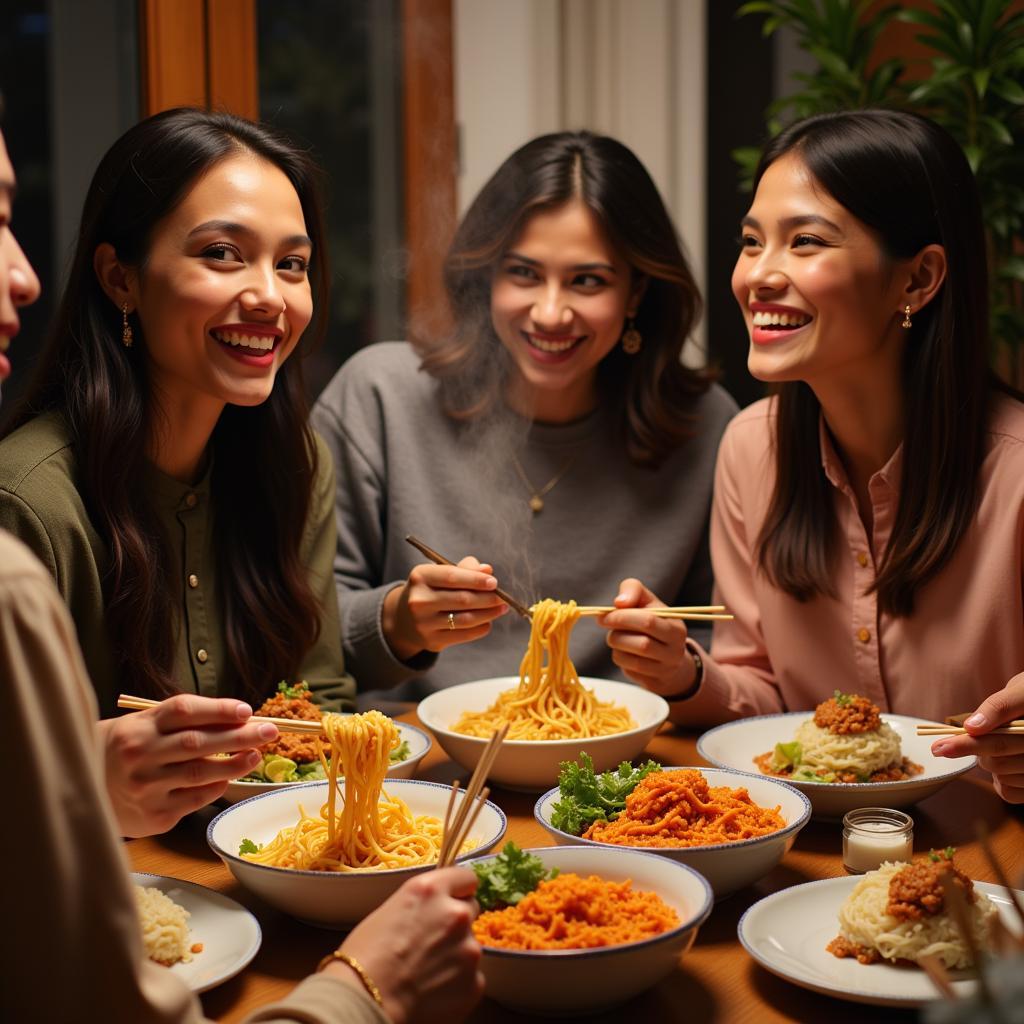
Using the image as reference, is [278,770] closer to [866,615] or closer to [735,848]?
[735,848]

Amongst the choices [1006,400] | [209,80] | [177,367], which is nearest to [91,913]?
[177,367]

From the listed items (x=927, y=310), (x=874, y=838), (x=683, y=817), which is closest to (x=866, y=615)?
(x=927, y=310)

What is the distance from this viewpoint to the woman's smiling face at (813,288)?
2.49 m

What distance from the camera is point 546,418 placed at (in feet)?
10.9

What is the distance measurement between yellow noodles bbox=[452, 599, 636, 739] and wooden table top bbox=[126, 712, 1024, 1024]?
106 millimetres

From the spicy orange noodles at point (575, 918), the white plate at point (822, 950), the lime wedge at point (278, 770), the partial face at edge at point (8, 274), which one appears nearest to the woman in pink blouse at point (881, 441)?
the lime wedge at point (278, 770)

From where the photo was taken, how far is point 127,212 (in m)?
2.26

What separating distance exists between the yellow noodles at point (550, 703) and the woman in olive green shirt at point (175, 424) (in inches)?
14.6

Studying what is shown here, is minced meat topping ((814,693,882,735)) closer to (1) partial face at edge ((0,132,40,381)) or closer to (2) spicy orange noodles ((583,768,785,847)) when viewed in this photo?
(2) spicy orange noodles ((583,768,785,847))

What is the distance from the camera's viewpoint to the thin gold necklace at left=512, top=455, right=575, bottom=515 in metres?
3.24

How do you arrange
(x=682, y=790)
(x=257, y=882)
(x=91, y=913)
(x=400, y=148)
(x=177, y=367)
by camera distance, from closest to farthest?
(x=91, y=913), (x=257, y=882), (x=682, y=790), (x=177, y=367), (x=400, y=148)

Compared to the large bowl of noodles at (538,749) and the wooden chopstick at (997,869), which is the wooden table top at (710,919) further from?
the wooden chopstick at (997,869)

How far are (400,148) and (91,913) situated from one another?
4027 mm

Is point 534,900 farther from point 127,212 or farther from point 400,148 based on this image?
point 400,148
